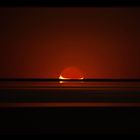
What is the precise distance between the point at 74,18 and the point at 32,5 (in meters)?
0.27

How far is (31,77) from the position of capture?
394 centimetres
